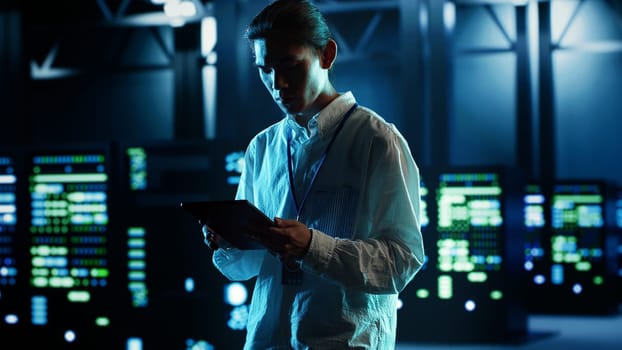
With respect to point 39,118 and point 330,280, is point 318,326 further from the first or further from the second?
point 39,118

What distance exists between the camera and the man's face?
72.1 inches

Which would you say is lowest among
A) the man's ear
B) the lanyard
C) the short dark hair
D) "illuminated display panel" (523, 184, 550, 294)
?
"illuminated display panel" (523, 184, 550, 294)

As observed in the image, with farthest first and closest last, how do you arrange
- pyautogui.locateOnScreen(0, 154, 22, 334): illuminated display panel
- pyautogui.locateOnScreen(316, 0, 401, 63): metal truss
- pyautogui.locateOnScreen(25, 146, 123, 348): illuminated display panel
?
1. pyautogui.locateOnScreen(316, 0, 401, 63): metal truss
2. pyautogui.locateOnScreen(0, 154, 22, 334): illuminated display panel
3. pyautogui.locateOnScreen(25, 146, 123, 348): illuminated display panel

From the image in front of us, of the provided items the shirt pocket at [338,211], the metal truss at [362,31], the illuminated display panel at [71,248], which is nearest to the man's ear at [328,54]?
the shirt pocket at [338,211]

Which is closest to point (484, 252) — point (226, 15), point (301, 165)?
point (226, 15)

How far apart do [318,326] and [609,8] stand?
11831mm

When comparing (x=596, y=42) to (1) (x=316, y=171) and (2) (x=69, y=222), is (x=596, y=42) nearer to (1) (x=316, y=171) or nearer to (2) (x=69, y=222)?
(2) (x=69, y=222)

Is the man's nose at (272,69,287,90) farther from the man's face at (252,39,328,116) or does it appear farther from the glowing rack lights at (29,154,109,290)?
→ the glowing rack lights at (29,154,109,290)

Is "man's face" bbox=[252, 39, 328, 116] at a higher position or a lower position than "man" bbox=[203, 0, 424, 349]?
higher

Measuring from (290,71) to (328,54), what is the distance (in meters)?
0.12

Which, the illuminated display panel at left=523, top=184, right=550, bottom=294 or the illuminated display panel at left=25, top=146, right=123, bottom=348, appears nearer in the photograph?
the illuminated display panel at left=25, top=146, right=123, bottom=348

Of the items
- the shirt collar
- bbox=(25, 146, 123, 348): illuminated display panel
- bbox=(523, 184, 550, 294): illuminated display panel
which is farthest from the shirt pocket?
bbox=(523, 184, 550, 294): illuminated display panel

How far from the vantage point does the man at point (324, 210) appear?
1713 millimetres

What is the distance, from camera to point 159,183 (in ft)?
18.9
